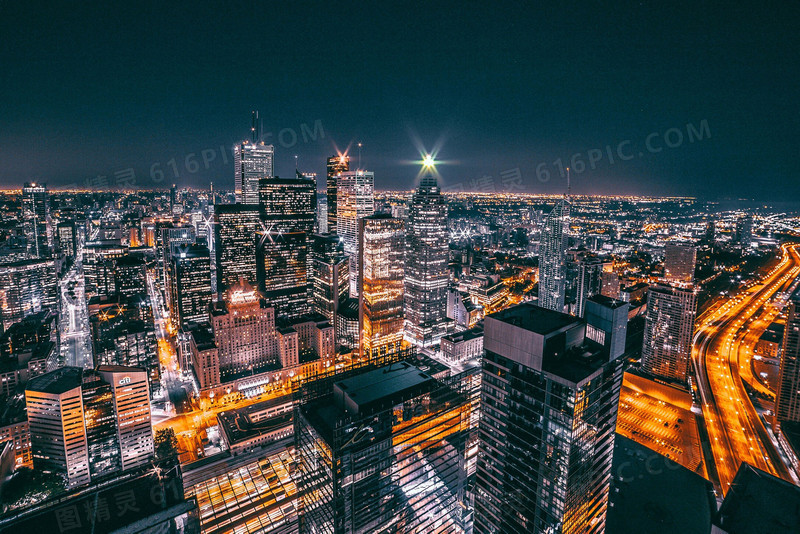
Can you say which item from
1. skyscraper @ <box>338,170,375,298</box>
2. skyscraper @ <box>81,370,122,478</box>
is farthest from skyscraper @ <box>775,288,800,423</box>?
skyscraper @ <box>338,170,375,298</box>

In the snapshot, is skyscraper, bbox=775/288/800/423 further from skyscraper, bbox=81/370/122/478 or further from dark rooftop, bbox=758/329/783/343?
skyscraper, bbox=81/370/122/478

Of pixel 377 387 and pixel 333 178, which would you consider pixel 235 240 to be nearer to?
pixel 333 178

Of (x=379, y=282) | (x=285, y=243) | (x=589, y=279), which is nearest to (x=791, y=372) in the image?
(x=589, y=279)

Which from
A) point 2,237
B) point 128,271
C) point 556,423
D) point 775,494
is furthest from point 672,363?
point 2,237

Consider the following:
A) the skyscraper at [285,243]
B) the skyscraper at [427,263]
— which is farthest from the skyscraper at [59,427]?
the skyscraper at [427,263]

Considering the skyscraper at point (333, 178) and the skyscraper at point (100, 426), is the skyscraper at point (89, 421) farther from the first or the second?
the skyscraper at point (333, 178)

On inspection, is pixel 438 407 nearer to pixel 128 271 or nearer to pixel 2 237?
pixel 128 271

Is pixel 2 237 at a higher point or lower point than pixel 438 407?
A: higher
